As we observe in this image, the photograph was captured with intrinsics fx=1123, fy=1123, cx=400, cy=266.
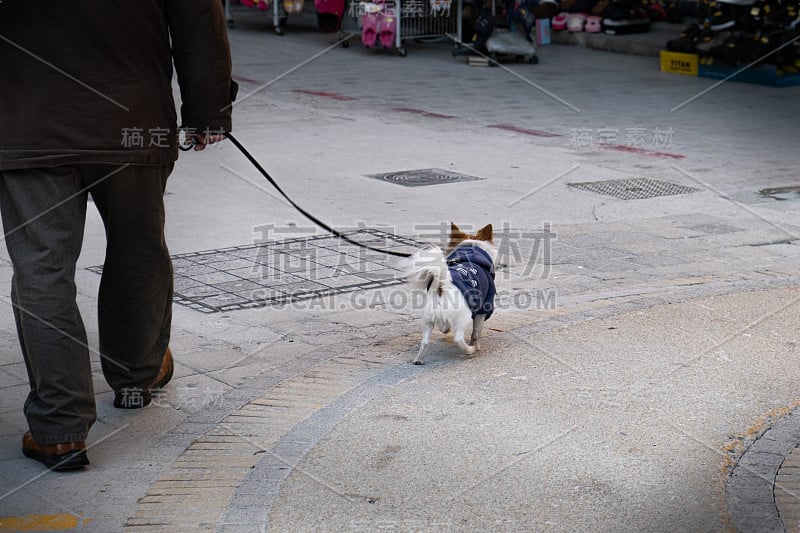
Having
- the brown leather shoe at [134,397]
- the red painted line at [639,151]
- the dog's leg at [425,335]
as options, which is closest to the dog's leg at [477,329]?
the dog's leg at [425,335]

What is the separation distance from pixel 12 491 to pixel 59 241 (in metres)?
0.89

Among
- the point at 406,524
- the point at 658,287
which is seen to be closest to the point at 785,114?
the point at 658,287

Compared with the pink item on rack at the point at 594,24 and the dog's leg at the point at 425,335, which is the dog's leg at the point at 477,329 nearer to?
the dog's leg at the point at 425,335

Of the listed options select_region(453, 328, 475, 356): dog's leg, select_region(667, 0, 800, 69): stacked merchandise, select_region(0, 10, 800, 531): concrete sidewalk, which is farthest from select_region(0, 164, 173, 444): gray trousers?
select_region(667, 0, 800, 69): stacked merchandise

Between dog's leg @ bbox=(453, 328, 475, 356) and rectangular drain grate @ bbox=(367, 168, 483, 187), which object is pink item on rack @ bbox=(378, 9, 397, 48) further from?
dog's leg @ bbox=(453, 328, 475, 356)

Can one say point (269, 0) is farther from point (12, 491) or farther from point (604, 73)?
point (12, 491)

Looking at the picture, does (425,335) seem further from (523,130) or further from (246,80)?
(246,80)

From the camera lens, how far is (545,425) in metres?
4.56

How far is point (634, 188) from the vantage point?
373 inches

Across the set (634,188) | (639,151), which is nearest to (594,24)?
(639,151)

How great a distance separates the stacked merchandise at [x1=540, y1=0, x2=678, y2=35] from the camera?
64.1 ft

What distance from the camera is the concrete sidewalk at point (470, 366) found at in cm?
389

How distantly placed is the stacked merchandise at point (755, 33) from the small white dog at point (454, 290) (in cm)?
1158

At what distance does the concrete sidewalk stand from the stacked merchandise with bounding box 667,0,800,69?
496 centimetres
